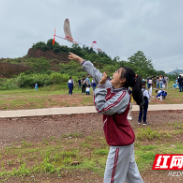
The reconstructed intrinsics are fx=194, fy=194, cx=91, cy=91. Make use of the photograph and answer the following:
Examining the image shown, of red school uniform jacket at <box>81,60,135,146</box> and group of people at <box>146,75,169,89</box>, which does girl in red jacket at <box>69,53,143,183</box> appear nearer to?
red school uniform jacket at <box>81,60,135,146</box>

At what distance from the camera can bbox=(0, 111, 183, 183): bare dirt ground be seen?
10.5ft

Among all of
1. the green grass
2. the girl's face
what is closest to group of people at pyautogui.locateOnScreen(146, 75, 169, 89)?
the green grass

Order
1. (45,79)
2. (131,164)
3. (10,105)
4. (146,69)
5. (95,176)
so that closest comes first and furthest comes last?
(131,164) → (95,176) → (10,105) → (45,79) → (146,69)

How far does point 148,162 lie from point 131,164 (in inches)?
63.4

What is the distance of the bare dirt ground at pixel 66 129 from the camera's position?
3214 mm

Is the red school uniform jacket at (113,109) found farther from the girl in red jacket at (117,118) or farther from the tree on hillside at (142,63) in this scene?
the tree on hillside at (142,63)

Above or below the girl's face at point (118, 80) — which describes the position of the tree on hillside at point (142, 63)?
above

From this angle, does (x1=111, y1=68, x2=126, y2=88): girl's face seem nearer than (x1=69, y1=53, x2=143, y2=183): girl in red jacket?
No

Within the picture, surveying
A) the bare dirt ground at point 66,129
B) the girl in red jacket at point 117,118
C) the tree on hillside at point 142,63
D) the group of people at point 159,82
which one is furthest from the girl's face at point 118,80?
the tree on hillside at point 142,63

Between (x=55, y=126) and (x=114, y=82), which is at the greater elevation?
(x=114, y=82)

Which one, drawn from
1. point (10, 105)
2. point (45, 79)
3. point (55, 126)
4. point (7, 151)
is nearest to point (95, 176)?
point (7, 151)

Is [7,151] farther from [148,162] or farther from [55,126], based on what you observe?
[148,162]

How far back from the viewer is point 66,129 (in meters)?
6.39

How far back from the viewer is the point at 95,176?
328 centimetres
